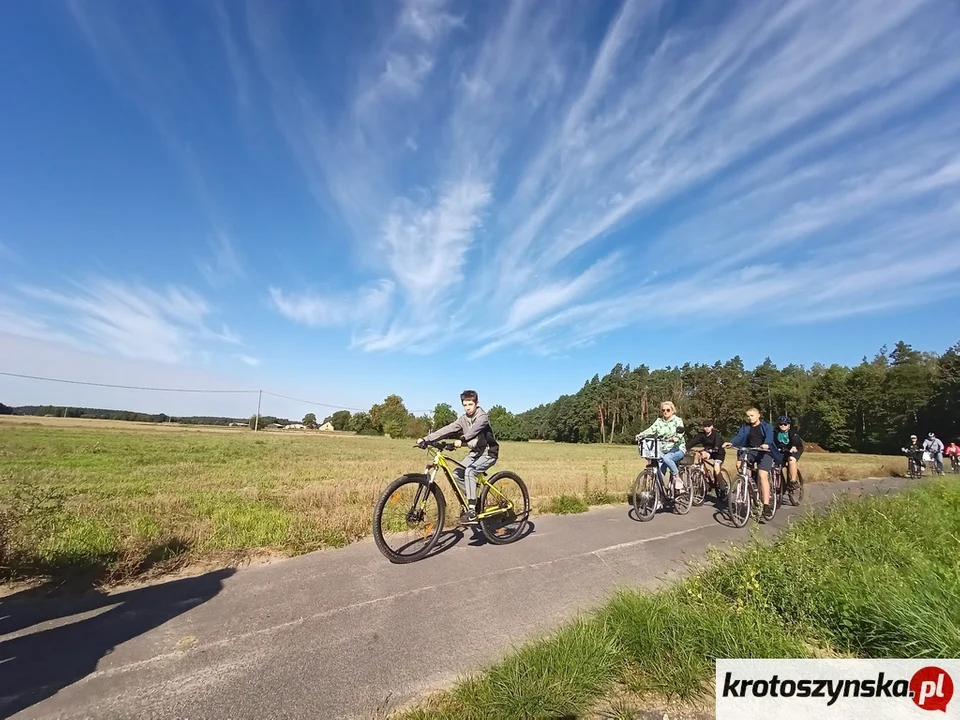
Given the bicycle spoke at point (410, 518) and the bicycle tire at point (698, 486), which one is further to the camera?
the bicycle tire at point (698, 486)

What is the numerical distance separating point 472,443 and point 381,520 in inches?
64.0

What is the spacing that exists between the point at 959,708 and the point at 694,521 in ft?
21.3

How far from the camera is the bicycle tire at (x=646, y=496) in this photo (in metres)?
8.50

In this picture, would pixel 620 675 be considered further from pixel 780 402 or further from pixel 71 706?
pixel 780 402

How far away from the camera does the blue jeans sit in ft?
29.9

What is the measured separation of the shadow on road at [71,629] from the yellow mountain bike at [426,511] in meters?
1.81

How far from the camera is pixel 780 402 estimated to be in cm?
7831

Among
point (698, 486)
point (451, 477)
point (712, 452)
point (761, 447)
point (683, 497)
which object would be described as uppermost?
point (761, 447)

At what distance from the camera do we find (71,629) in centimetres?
363

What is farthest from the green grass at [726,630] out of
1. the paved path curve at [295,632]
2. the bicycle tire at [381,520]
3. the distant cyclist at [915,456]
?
the distant cyclist at [915,456]

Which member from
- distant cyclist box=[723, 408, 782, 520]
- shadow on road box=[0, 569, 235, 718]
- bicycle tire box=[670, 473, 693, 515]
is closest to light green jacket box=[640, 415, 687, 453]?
bicycle tire box=[670, 473, 693, 515]

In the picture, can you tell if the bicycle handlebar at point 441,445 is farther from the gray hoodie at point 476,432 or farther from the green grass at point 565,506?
the green grass at point 565,506

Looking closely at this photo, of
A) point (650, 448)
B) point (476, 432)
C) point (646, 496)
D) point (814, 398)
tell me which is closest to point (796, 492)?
point (650, 448)

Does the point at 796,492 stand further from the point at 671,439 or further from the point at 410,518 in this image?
the point at 410,518
